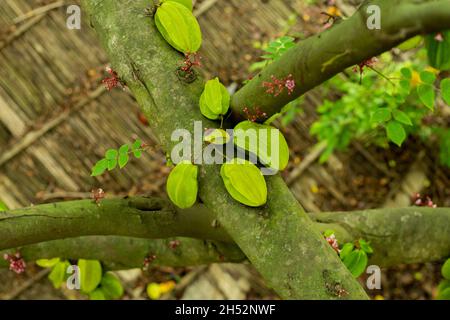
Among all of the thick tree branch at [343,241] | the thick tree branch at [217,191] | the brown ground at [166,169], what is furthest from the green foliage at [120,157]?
the brown ground at [166,169]

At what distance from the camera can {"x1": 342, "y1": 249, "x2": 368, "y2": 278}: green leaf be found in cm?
136

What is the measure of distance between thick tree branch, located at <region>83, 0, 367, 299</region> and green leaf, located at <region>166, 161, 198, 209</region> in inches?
0.6

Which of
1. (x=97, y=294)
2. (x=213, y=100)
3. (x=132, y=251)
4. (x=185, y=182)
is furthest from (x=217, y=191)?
(x=97, y=294)

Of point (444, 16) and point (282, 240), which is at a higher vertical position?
point (444, 16)

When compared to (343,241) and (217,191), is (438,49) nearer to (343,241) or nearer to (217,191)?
(217,191)

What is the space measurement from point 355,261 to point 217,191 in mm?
485

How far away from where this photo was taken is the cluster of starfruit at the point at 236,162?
3.35ft

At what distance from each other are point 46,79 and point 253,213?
1.79 m

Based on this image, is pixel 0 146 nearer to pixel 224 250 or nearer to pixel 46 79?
pixel 46 79

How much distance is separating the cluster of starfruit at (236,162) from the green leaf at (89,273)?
62 centimetres

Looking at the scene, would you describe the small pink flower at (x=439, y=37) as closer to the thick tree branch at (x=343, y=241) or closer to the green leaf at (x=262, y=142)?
the green leaf at (x=262, y=142)

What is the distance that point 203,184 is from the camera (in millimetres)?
1081

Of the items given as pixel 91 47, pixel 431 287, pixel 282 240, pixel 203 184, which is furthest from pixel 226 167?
pixel 431 287

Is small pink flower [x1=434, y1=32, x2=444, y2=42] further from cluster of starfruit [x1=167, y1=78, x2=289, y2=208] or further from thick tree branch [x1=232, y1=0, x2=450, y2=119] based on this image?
cluster of starfruit [x1=167, y1=78, x2=289, y2=208]
